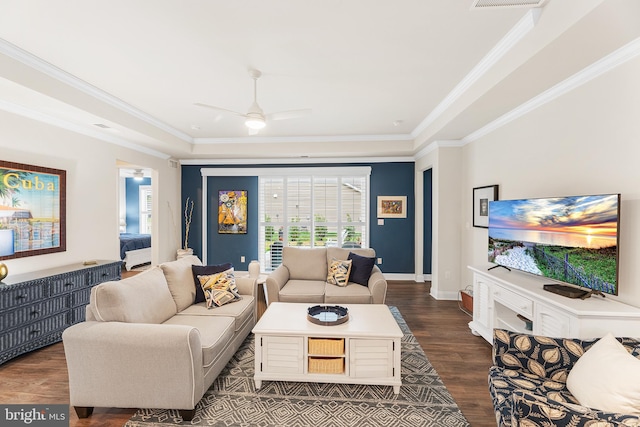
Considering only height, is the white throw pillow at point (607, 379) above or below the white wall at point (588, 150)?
below

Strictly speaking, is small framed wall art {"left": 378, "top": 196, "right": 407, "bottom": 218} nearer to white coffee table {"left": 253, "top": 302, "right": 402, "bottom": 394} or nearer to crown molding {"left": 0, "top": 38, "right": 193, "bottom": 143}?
white coffee table {"left": 253, "top": 302, "right": 402, "bottom": 394}

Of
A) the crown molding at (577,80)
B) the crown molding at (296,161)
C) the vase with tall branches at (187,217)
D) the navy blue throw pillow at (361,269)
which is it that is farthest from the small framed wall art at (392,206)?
the vase with tall branches at (187,217)

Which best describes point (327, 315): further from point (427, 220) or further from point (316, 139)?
point (427, 220)

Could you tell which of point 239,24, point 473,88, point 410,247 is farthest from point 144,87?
point 410,247

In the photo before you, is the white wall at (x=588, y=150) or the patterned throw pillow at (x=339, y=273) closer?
the white wall at (x=588, y=150)

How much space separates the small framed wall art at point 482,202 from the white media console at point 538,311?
3.05 ft

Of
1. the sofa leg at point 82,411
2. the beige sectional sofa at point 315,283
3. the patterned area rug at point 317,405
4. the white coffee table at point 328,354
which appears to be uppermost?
the beige sectional sofa at point 315,283

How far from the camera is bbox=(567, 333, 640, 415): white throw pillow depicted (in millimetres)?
1361

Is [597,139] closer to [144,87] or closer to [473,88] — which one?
[473,88]

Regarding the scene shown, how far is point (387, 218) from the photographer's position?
6.12m

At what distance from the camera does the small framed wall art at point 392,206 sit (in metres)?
6.09

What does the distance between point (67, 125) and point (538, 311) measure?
18.1 ft

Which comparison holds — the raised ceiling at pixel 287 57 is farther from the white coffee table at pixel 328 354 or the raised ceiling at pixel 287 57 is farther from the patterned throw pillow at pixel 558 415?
the white coffee table at pixel 328 354

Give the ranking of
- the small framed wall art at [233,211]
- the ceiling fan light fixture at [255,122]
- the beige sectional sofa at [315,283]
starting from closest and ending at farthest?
the ceiling fan light fixture at [255,122] < the beige sectional sofa at [315,283] < the small framed wall art at [233,211]
